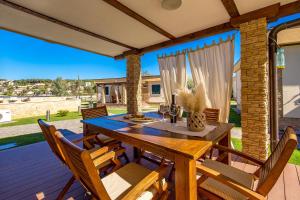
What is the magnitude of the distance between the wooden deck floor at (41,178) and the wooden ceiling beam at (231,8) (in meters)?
2.48

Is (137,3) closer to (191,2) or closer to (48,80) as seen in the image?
(191,2)

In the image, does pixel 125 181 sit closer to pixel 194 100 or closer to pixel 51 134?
pixel 51 134

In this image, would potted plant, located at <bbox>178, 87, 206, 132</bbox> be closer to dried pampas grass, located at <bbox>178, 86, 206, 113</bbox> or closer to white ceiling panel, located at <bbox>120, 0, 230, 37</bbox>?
dried pampas grass, located at <bbox>178, 86, 206, 113</bbox>

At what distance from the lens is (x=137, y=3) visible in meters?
2.27

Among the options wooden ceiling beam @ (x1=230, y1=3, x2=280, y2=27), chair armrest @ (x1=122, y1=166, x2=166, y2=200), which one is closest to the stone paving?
wooden ceiling beam @ (x1=230, y1=3, x2=280, y2=27)

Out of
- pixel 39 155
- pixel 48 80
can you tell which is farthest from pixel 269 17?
pixel 48 80

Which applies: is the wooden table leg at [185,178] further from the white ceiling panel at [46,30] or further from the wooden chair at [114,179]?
the white ceiling panel at [46,30]

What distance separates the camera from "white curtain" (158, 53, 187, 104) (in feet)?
13.0

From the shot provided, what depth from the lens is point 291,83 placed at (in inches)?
172

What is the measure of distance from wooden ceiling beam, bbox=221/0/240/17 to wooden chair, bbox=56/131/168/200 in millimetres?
2401

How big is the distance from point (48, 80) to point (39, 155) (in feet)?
125

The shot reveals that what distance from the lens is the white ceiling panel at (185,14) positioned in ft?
7.44

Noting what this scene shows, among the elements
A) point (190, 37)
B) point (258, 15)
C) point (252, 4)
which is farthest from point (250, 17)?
point (190, 37)

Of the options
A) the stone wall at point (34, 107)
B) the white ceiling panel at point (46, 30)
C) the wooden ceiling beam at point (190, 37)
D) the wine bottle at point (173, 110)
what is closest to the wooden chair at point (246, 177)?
the wine bottle at point (173, 110)
